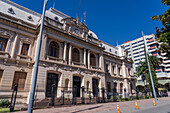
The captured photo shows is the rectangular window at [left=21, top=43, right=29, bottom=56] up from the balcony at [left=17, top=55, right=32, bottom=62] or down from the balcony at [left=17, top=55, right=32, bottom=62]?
up

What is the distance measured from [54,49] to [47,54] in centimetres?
190

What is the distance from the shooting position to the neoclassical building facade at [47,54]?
16.0 meters

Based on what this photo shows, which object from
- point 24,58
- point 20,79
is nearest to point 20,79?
point 20,79

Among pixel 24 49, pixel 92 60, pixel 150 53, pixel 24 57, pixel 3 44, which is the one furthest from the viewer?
pixel 150 53

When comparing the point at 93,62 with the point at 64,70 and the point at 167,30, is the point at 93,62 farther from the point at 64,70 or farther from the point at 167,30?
the point at 167,30

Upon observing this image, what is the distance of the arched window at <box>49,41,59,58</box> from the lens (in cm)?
1968

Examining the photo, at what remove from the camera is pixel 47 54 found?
1881cm

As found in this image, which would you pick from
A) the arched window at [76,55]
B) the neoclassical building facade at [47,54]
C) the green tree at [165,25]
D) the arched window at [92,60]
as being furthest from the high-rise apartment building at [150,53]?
the green tree at [165,25]

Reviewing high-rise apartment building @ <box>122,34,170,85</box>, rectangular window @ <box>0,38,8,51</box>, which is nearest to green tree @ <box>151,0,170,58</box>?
rectangular window @ <box>0,38,8,51</box>

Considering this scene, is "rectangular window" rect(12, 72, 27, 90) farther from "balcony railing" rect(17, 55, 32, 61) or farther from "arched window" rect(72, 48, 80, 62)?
"arched window" rect(72, 48, 80, 62)

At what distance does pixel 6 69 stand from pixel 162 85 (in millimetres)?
67016

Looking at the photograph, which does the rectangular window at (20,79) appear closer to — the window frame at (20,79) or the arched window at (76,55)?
the window frame at (20,79)

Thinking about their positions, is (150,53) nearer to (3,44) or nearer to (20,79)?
(20,79)

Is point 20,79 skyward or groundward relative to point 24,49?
groundward
